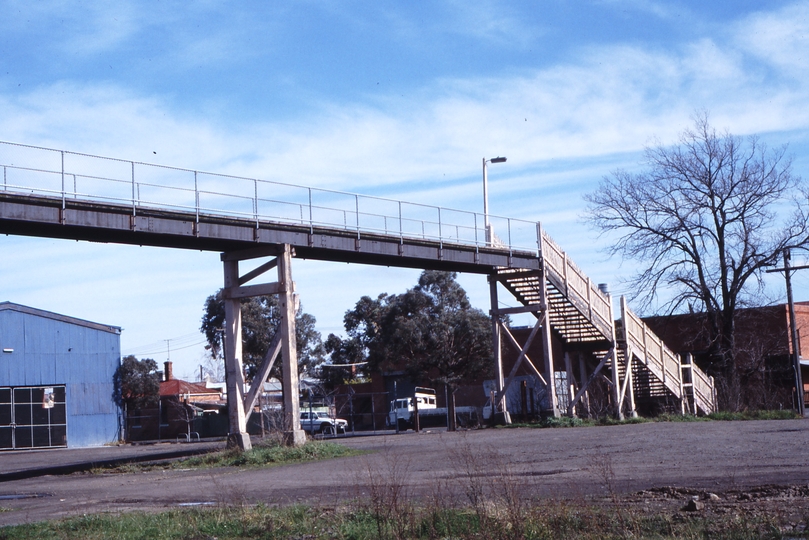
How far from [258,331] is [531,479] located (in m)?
44.0

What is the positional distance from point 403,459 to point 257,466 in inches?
133

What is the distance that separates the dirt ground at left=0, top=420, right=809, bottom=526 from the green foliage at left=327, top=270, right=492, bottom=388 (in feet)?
85.4

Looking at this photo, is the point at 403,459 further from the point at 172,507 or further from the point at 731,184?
the point at 731,184

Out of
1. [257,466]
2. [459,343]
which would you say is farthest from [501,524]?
[459,343]

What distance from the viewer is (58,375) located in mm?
45438

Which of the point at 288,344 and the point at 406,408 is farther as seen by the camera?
the point at 406,408

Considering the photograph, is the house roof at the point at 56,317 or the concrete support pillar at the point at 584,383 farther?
the house roof at the point at 56,317

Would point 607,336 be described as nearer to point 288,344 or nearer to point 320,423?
point 288,344

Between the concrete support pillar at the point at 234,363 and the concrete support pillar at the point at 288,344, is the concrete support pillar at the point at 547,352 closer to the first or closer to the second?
the concrete support pillar at the point at 288,344

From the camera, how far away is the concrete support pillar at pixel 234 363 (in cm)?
2209

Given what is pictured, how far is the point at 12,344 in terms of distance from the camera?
145ft

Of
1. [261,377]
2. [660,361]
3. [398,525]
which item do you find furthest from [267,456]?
[660,361]

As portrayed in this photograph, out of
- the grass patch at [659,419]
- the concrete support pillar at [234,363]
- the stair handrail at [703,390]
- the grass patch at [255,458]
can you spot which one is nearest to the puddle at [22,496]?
the grass patch at [255,458]

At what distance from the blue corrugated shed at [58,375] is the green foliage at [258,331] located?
947 cm
